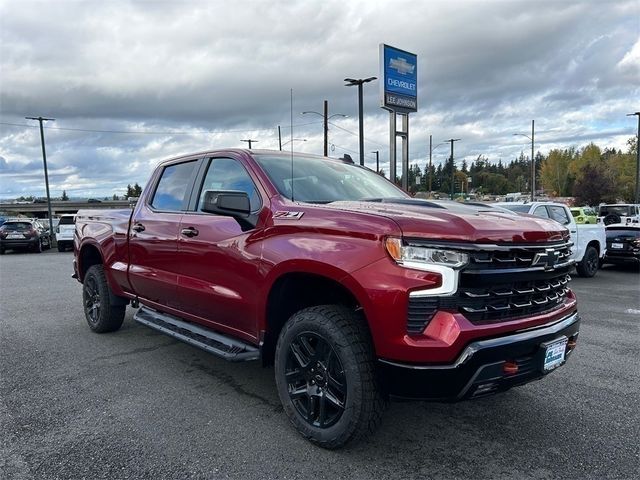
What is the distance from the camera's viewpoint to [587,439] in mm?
3271

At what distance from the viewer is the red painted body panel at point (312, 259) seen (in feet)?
8.88

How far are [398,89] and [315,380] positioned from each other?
49.9 ft

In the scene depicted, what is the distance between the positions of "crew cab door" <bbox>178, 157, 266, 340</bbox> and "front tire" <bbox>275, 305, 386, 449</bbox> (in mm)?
478

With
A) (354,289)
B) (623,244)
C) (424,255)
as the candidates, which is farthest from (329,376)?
(623,244)

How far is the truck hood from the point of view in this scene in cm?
275

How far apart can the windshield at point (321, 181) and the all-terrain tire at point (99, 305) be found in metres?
2.93

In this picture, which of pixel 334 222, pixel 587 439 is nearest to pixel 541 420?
pixel 587 439

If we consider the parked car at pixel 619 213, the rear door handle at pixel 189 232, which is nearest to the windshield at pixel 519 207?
the rear door handle at pixel 189 232

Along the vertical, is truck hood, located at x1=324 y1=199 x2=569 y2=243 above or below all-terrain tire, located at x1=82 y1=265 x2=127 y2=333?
above

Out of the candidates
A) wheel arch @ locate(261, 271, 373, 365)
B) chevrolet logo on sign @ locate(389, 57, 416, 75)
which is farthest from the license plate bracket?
chevrolet logo on sign @ locate(389, 57, 416, 75)

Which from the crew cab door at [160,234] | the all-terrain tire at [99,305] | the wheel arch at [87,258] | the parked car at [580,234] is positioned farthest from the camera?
the parked car at [580,234]

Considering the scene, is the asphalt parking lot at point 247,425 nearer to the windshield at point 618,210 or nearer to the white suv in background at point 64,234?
the white suv in background at point 64,234

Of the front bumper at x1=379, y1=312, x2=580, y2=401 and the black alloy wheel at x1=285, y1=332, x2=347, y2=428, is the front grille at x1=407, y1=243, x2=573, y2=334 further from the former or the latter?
the black alloy wheel at x1=285, y1=332, x2=347, y2=428

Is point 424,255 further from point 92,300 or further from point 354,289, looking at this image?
point 92,300
